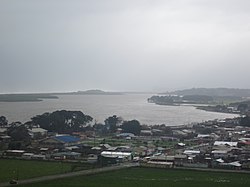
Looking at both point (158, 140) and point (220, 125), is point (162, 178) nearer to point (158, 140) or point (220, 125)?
point (158, 140)

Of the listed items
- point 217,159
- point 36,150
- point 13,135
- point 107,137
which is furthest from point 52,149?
point 217,159

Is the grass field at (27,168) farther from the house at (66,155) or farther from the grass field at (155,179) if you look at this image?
the grass field at (155,179)

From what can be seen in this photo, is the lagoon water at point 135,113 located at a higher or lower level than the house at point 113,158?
higher

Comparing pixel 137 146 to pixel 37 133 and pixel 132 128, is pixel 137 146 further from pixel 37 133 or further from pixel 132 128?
pixel 37 133

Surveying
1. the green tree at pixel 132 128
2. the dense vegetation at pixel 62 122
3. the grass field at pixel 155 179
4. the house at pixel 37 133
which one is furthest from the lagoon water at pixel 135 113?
the grass field at pixel 155 179

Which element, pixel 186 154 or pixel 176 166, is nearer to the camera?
pixel 176 166

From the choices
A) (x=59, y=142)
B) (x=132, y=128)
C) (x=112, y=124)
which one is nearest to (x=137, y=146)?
(x=59, y=142)
